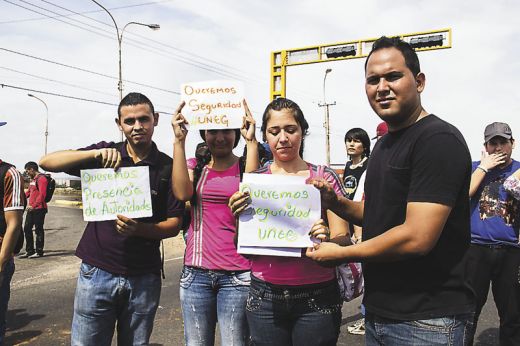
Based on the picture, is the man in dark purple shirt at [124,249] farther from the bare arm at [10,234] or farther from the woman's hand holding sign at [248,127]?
the bare arm at [10,234]

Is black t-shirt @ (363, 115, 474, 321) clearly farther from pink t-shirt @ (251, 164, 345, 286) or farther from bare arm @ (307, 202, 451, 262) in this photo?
pink t-shirt @ (251, 164, 345, 286)

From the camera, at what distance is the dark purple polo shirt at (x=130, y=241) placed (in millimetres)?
2756

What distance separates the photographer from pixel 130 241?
9.16 feet

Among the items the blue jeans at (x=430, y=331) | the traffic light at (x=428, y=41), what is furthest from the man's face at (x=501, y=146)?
the traffic light at (x=428, y=41)

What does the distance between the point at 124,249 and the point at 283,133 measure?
1.16m

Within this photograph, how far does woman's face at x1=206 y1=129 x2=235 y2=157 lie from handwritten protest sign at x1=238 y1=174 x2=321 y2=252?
24.2 inches

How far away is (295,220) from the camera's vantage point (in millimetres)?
2393

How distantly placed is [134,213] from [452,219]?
176 cm

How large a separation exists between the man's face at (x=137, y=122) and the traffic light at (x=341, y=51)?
12.8m

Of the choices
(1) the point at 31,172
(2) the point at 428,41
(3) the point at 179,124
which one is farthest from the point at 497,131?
(1) the point at 31,172

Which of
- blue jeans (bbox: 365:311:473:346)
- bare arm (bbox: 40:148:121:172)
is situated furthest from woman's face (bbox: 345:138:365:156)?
blue jeans (bbox: 365:311:473:346)

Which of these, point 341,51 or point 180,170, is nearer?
point 180,170

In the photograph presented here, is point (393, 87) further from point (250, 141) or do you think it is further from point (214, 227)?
point (214, 227)

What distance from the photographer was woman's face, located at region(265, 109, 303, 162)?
2.52 metres
